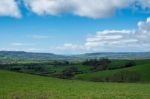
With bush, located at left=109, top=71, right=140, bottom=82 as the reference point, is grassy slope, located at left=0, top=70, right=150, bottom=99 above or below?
above

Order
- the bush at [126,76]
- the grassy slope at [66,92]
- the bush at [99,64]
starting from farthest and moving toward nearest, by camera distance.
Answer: the bush at [99,64]
the bush at [126,76]
the grassy slope at [66,92]

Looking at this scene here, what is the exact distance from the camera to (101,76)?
100875 millimetres

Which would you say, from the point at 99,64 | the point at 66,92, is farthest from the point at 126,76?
the point at 66,92

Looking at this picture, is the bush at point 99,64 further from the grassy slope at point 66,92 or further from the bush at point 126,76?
the grassy slope at point 66,92

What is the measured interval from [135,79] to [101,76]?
1162 cm

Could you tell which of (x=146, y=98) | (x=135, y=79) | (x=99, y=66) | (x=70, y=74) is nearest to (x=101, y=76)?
(x=135, y=79)

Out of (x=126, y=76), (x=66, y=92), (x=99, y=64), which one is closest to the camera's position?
(x=66, y=92)

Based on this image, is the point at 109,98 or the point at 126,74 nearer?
the point at 109,98

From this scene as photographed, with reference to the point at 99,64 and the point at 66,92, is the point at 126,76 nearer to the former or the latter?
the point at 99,64

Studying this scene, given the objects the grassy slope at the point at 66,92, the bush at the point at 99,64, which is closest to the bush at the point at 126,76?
the bush at the point at 99,64

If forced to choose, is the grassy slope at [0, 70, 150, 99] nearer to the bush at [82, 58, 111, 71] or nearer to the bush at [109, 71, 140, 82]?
the bush at [109, 71, 140, 82]

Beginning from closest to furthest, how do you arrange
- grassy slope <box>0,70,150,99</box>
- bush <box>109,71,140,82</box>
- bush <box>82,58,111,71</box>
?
grassy slope <box>0,70,150,99</box>
bush <box>109,71,140,82</box>
bush <box>82,58,111,71</box>

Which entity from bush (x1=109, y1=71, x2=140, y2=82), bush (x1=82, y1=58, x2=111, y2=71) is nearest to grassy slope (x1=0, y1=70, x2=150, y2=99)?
bush (x1=109, y1=71, x2=140, y2=82)

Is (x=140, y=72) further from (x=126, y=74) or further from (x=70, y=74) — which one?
(x=70, y=74)
